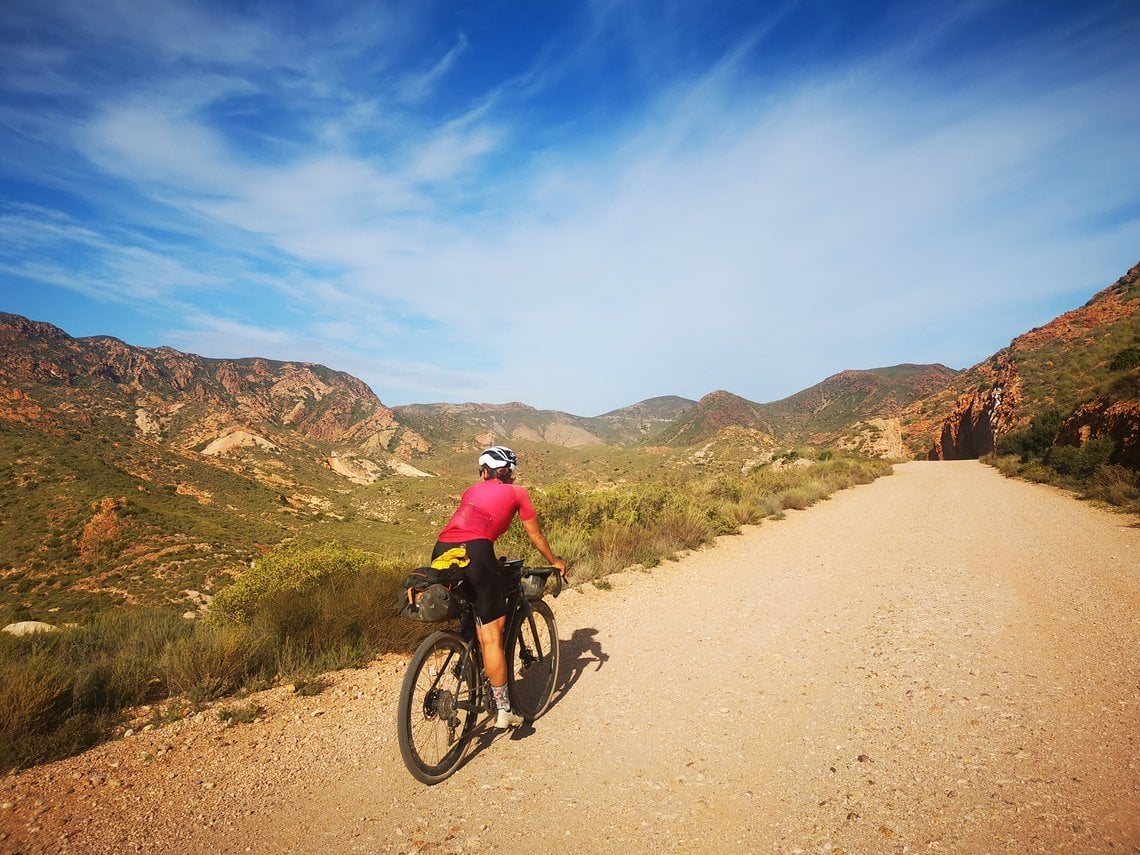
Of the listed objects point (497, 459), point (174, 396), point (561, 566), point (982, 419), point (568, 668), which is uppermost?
point (174, 396)

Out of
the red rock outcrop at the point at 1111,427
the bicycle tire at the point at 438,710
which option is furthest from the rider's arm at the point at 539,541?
the red rock outcrop at the point at 1111,427

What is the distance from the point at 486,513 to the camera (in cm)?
383

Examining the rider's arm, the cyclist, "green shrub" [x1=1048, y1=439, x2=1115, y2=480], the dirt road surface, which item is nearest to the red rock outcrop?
"green shrub" [x1=1048, y1=439, x2=1115, y2=480]

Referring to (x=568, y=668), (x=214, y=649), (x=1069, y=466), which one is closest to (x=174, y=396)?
(x=214, y=649)

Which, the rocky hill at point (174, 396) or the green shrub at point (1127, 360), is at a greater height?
the rocky hill at point (174, 396)

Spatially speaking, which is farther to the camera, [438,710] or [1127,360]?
[1127,360]

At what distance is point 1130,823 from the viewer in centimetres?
266

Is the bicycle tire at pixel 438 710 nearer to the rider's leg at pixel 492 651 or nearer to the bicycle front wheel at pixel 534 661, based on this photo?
the rider's leg at pixel 492 651

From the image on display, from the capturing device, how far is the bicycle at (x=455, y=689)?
3.35m

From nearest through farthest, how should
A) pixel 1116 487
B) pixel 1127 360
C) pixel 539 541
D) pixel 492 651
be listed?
pixel 492 651
pixel 539 541
pixel 1116 487
pixel 1127 360

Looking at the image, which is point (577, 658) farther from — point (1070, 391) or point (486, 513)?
point (1070, 391)

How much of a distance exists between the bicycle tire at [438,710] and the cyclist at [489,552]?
0.21 m

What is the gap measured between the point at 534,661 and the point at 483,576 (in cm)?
151

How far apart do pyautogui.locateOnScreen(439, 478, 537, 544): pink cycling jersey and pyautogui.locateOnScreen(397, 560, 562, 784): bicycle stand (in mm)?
418
